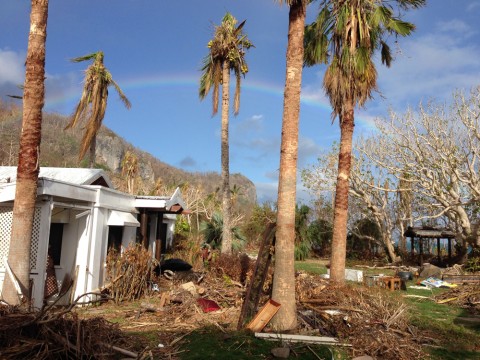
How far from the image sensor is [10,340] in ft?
17.0

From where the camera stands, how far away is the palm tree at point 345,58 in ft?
40.7

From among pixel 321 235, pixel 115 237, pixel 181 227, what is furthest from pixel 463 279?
pixel 321 235

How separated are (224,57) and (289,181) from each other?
12798 millimetres

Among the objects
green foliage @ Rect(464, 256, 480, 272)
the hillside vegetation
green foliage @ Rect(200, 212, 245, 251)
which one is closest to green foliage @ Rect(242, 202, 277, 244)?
green foliage @ Rect(200, 212, 245, 251)

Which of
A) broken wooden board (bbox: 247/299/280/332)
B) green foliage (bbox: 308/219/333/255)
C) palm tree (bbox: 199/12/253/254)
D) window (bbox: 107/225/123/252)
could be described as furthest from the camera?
green foliage (bbox: 308/219/333/255)

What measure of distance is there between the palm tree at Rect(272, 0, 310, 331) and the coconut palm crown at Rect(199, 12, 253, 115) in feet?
36.2

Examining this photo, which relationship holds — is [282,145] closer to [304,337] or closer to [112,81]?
[304,337]

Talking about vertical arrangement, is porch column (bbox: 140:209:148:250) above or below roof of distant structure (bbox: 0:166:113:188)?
below

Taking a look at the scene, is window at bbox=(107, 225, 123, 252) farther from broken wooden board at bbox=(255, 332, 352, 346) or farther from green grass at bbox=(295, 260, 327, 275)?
green grass at bbox=(295, 260, 327, 275)

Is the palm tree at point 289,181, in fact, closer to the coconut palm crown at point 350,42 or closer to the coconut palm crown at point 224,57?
the coconut palm crown at point 350,42

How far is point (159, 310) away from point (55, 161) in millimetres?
67279

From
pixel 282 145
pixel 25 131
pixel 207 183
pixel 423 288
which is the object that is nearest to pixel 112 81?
pixel 25 131

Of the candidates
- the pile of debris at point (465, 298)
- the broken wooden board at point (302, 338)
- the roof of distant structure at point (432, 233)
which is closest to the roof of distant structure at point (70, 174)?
the broken wooden board at point (302, 338)

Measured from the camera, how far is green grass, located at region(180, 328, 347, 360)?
6.61 metres
